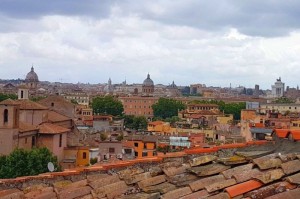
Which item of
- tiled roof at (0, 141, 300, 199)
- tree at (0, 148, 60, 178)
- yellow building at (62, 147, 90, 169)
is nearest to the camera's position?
tiled roof at (0, 141, 300, 199)

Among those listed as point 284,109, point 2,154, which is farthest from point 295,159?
point 284,109

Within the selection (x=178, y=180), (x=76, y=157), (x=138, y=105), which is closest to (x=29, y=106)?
(x=76, y=157)

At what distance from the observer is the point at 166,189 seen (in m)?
4.00

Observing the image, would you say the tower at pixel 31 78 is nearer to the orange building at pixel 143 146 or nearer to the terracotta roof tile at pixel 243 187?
the orange building at pixel 143 146

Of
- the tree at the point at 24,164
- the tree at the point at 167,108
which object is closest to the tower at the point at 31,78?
the tree at the point at 167,108

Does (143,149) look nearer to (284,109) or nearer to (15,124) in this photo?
(15,124)

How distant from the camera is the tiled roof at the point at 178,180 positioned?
11.7 feet

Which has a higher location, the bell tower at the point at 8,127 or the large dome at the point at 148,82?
the large dome at the point at 148,82

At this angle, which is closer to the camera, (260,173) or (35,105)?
(260,173)

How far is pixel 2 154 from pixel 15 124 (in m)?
1.91

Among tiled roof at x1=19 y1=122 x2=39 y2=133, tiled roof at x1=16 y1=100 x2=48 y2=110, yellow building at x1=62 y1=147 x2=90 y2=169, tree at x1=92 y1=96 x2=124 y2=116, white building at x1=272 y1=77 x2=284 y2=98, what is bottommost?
yellow building at x1=62 y1=147 x2=90 y2=169

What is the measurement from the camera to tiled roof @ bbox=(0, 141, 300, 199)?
358cm

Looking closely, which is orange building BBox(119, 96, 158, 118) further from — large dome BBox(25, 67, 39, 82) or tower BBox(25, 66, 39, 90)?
Result: large dome BBox(25, 67, 39, 82)

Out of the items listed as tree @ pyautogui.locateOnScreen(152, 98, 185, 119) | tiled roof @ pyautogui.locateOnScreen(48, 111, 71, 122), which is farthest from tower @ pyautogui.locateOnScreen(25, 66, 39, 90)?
tiled roof @ pyautogui.locateOnScreen(48, 111, 71, 122)
